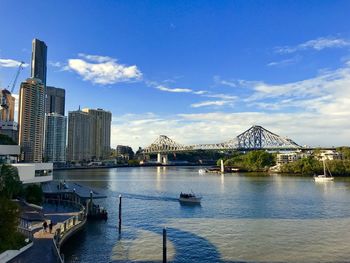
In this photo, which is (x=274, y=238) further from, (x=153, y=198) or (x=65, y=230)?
(x=153, y=198)

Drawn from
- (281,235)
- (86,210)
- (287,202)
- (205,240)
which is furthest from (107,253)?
(287,202)

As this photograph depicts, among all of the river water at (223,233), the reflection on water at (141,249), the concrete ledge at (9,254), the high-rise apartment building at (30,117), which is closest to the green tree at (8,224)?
the concrete ledge at (9,254)

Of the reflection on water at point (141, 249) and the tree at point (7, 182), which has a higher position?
the tree at point (7, 182)

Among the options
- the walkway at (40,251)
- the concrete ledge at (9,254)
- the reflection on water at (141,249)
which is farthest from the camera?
the reflection on water at (141,249)

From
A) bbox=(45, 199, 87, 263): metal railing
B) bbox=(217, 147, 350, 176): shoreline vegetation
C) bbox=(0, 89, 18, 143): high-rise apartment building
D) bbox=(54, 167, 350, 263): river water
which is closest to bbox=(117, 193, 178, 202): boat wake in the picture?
bbox=(54, 167, 350, 263): river water

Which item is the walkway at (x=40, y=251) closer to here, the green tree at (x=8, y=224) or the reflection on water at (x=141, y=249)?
the green tree at (x=8, y=224)

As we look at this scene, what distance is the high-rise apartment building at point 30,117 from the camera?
588ft

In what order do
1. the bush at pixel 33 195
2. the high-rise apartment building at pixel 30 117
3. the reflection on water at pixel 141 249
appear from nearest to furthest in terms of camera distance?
the reflection on water at pixel 141 249
the bush at pixel 33 195
the high-rise apartment building at pixel 30 117

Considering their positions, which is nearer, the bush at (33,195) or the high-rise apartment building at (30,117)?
the bush at (33,195)

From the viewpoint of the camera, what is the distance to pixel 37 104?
7254 inches

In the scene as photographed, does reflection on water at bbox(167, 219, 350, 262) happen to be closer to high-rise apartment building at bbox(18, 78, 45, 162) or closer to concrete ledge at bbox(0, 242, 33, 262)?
concrete ledge at bbox(0, 242, 33, 262)

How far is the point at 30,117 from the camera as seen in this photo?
185m

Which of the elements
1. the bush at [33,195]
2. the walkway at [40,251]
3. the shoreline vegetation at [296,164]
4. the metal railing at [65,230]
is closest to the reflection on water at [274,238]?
the metal railing at [65,230]

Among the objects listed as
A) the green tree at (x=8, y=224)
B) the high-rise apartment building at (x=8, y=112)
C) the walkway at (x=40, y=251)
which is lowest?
the walkway at (x=40, y=251)
